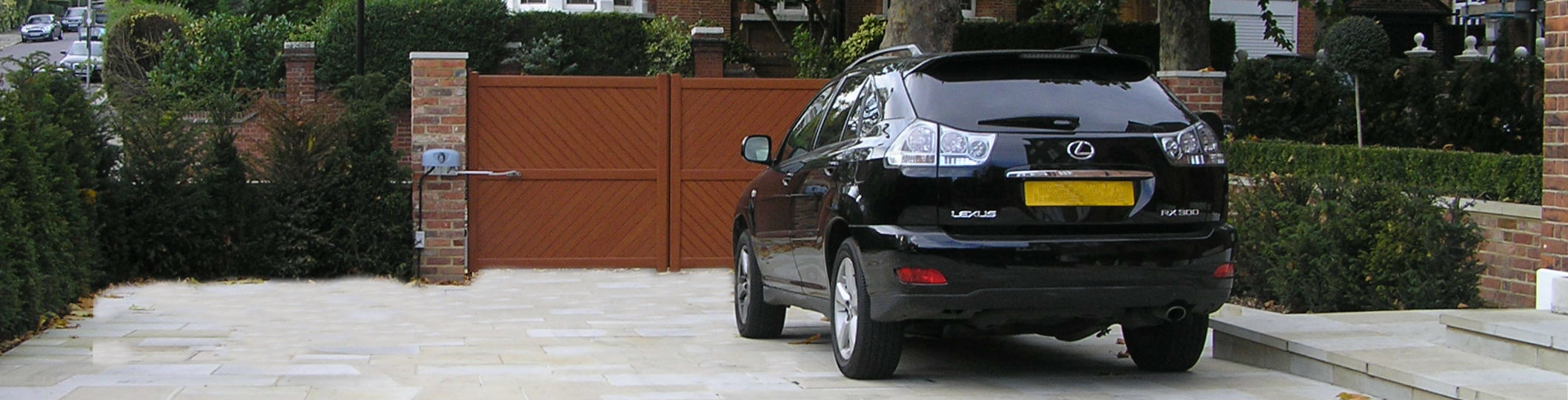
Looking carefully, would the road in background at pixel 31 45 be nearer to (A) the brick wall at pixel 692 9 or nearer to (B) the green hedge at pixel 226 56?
(B) the green hedge at pixel 226 56

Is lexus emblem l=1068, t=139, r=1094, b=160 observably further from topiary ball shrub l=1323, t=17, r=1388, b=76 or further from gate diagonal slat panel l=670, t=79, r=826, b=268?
topiary ball shrub l=1323, t=17, r=1388, b=76

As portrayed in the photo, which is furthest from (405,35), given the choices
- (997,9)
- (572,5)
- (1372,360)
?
(1372,360)

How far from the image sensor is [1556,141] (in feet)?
25.9

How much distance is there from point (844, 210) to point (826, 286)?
623 mm

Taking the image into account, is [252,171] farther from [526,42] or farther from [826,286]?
[526,42]

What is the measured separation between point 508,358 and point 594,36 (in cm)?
1933

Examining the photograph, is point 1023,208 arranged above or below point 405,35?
below

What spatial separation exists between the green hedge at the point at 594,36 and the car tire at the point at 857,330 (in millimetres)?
19976

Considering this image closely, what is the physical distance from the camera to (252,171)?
41.5 feet

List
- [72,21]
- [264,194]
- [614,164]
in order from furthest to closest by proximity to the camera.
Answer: [72,21] → [614,164] → [264,194]

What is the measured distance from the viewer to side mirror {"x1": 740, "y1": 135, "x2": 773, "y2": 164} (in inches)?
353

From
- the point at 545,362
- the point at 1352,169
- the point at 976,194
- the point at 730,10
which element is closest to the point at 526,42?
the point at 730,10

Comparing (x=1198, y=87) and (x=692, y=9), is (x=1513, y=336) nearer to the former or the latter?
(x=1198, y=87)

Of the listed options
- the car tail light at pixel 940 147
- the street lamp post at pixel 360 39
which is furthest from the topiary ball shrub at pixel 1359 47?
the street lamp post at pixel 360 39
